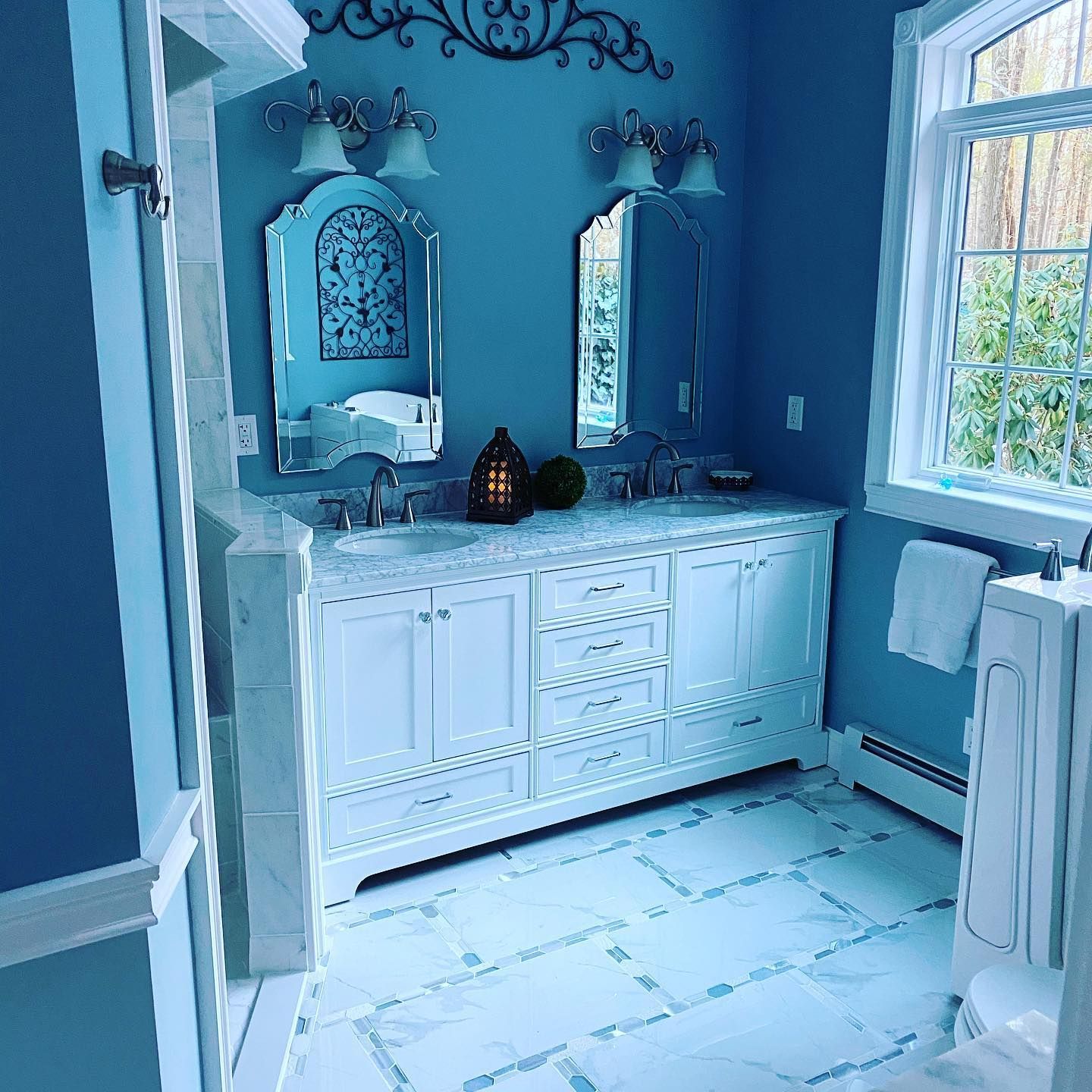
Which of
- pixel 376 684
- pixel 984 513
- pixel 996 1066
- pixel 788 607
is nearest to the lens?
pixel 996 1066

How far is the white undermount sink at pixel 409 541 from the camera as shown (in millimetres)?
3047

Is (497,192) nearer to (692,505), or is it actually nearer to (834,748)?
(692,505)

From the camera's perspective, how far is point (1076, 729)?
2.12 m

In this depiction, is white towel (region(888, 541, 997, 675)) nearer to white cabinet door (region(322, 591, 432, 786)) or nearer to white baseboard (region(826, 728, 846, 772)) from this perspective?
white baseboard (region(826, 728, 846, 772))

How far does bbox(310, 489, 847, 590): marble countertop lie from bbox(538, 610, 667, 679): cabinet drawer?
0.78 feet

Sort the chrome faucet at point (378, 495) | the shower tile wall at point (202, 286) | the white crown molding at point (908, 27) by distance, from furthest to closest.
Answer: the chrome faucet at point (378, 495) → the white crown molding at point (908, 27) → the shower tile wall at point (202, 286)

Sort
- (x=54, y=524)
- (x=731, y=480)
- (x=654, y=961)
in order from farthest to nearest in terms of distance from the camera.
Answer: (x=731, y=480) → (x=654, y=961) → (x=54, y=524)

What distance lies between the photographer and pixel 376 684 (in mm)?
2725

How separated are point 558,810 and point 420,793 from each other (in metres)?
0.46

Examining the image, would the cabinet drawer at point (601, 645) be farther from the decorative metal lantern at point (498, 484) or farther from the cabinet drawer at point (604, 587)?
the decorative metal lantern at point (498, 484)

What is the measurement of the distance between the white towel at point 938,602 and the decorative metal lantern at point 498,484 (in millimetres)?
1151

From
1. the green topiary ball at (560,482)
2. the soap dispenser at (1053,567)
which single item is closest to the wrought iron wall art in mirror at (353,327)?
the green topiary ball at (560,482)

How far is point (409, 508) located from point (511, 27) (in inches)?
57.2

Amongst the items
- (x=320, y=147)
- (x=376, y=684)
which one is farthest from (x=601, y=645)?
(x=320, y=147)
